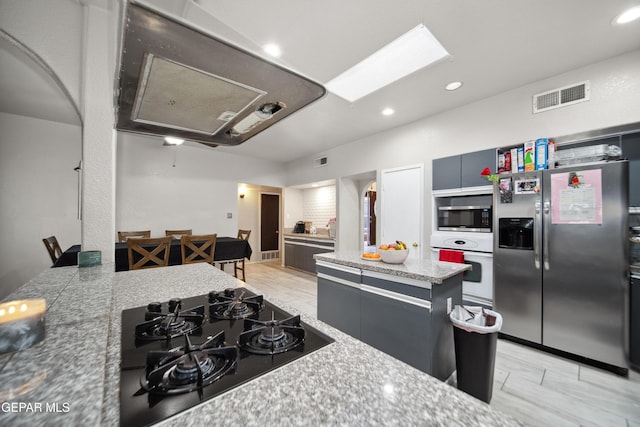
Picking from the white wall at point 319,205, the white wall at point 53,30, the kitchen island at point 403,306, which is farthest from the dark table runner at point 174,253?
the white wall at point 319,205

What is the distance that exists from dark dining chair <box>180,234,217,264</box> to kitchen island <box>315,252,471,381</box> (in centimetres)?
203

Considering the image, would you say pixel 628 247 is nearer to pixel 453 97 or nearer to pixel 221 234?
pixel 453 97

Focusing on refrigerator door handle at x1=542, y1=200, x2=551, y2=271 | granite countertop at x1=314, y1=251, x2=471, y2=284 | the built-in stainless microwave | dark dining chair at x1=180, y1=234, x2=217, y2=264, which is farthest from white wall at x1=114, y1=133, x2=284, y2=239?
refrigerator door handle at x1=542, y1=200, x2=551, y2=271

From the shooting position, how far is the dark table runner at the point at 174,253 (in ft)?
8.41

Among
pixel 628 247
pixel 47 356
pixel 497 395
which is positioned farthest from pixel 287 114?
pixel 628 247

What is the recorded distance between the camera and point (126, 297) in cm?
120

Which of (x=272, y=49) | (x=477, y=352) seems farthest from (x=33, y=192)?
(x=477, y=352)

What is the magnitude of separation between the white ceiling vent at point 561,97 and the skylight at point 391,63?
50.8 inches

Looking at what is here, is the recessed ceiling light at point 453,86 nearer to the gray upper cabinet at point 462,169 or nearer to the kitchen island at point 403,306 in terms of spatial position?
the gray upper cabinet at point 462,169

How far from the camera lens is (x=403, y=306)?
1811mm

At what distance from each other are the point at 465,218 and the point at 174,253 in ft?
12.4

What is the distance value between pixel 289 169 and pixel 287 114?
571 centimetres

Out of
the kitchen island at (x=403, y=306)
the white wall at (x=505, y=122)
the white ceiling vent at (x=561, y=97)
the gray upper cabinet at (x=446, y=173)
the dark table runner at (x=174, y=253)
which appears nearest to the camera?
the kitchen island at (x=403, y=306)

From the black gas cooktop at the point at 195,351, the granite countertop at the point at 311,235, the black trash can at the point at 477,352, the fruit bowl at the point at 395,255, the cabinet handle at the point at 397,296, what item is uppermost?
the fruit bowl at the point at 395,255
